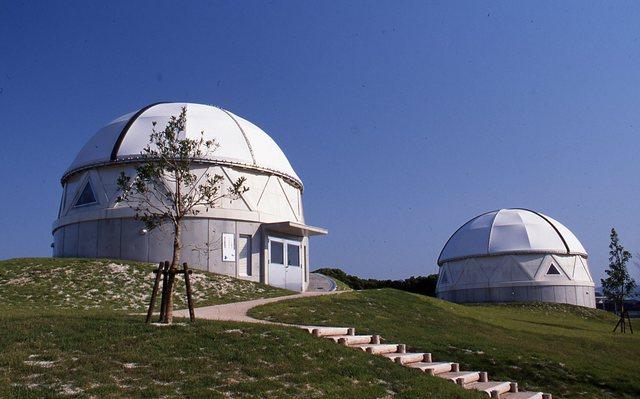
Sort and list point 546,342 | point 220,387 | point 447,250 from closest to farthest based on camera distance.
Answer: point 220,387, point 546,342, point 447,250

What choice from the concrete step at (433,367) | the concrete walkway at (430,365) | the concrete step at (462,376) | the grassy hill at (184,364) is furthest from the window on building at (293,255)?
the concrete step at (462,376)

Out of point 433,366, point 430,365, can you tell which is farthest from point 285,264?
point 433,366

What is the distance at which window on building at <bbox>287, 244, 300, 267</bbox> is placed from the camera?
35.2 m

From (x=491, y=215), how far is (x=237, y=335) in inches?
1890

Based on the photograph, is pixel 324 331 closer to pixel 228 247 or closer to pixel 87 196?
pixel 228 247

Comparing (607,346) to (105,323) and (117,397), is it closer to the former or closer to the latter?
(105,323)

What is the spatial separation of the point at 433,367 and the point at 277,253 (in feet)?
71.8

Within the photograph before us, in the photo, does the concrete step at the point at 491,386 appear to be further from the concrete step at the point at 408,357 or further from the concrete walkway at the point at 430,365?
the concrete step at the point at 408,357

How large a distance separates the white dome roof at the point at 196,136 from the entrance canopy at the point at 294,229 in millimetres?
3752

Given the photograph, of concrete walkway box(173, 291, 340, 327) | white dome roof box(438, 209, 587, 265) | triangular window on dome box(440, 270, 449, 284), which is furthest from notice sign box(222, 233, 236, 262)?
triangular window on dome box(440, 270, 449, 284)

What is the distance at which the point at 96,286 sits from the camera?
24.8 meters

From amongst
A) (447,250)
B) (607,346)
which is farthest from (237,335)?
(447,250)

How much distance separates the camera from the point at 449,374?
13305 mm

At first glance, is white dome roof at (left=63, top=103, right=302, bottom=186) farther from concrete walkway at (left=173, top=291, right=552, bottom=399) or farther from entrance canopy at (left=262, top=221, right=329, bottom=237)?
concrete walkway at (left=173, top=291, right=552, bottom=399)
